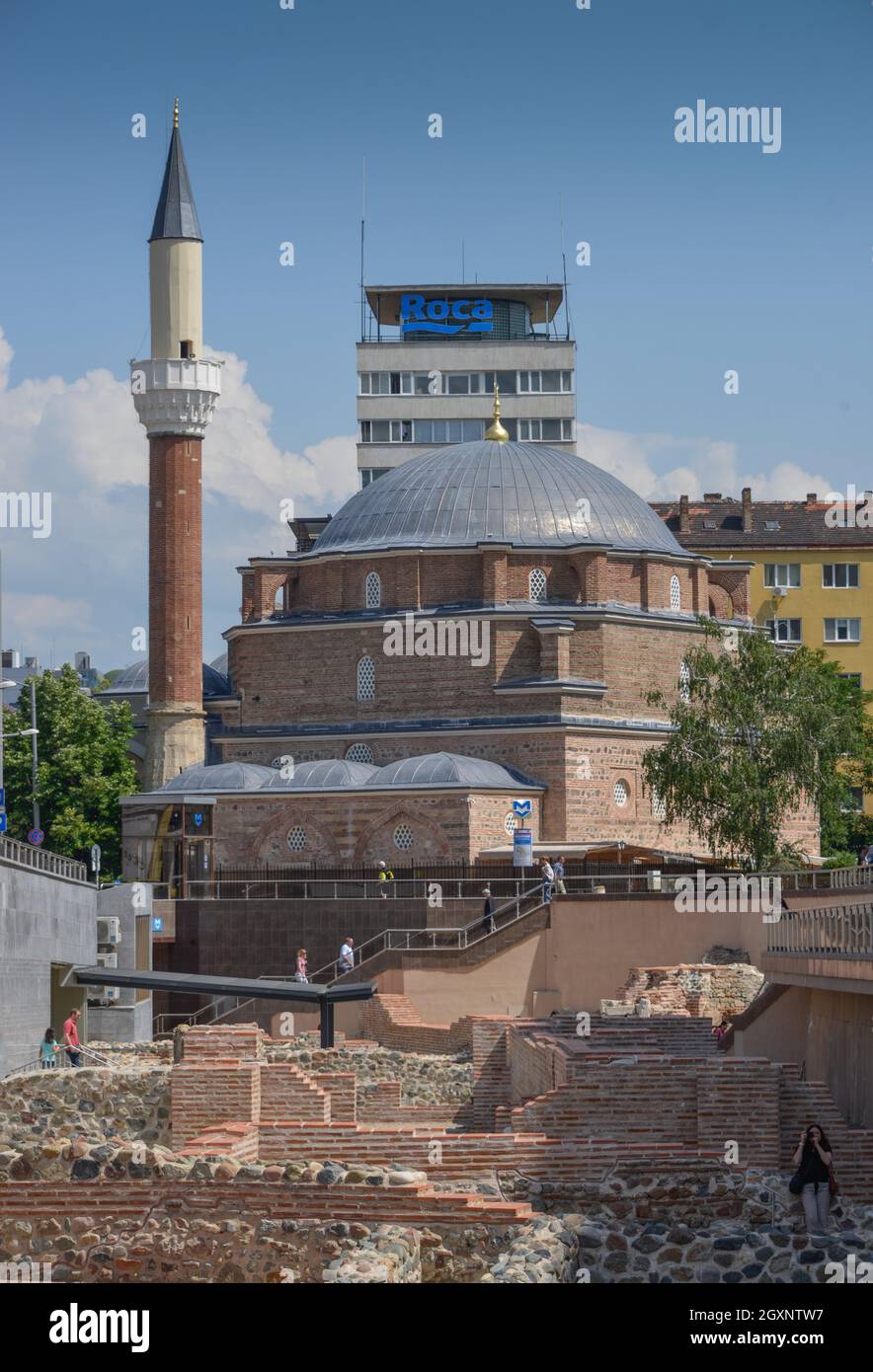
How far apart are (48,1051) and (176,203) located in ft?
104

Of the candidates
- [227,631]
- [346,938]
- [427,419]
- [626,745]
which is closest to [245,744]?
[227,631]

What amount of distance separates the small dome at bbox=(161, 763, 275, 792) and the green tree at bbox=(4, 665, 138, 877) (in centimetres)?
863

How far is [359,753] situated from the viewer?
51875 mm

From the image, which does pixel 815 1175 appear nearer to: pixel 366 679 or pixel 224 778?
pixel 224 778

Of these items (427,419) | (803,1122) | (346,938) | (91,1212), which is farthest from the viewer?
(427,419)

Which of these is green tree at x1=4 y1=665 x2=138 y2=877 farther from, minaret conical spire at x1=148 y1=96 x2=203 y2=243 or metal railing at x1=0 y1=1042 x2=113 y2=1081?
metal railing at x1=0 y1=1042 x2=113 y2=1081

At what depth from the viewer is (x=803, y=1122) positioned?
17672 millimetres

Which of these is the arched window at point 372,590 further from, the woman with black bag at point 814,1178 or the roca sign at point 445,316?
the woman with black bag at point 814,1178

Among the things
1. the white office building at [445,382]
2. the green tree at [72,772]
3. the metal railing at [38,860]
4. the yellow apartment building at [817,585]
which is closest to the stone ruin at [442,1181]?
the metal railing at [38,860]

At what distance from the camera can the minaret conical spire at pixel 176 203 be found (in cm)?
5438

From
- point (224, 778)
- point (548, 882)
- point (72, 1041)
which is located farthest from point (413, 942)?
point (72, 1041)

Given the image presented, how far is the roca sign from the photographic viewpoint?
85.0m
